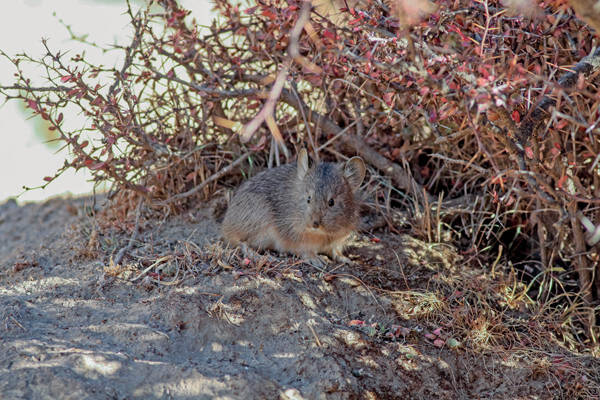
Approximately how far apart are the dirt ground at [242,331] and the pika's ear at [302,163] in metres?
0.72

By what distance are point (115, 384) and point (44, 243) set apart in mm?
2455

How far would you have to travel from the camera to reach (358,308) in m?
4.45

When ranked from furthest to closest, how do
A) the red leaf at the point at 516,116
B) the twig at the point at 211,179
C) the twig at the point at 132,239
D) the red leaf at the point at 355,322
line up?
the twig at the point at 211,179 < the twig at the point at 132,239 < the red leaf at the point at 355,322 < the red leaf at the point at 516,116

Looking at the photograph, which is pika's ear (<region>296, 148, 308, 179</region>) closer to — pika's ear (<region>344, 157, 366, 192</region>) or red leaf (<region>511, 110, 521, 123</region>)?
pika's ear (<region>344, 157, 366, 192</region>)

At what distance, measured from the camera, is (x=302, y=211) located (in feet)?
15.8

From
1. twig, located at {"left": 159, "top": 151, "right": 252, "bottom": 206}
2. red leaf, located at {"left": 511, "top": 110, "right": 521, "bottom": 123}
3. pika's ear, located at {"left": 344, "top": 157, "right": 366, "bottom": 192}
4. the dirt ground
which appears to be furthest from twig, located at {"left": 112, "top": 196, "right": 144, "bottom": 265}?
red leaf, located at {"left": 511, "top": 110, "right": 521, "bottom": 123}

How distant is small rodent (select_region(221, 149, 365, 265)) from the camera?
4.74 m

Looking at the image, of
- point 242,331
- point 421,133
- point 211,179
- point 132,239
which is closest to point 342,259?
point 242,331

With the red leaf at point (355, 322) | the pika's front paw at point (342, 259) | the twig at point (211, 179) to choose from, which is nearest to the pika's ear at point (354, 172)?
the pika's front paw at point (342, 259)

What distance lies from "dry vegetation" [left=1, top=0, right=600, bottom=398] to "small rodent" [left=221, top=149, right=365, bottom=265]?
327 millimetres

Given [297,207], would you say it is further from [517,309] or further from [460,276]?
[517,309]

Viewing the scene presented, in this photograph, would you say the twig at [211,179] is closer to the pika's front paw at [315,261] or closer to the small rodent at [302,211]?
the small rodent at [302,211]

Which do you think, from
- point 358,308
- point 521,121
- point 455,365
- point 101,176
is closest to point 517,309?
point 455,365

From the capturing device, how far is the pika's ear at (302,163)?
4816mm
